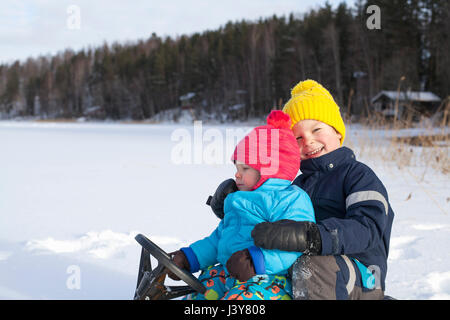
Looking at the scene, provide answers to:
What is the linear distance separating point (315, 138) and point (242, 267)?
0.68 metres

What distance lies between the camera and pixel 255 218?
4.51 ft

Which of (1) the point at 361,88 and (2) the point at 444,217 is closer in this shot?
(2) the point at 444,217

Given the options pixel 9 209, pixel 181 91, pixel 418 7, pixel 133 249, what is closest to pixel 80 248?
pixel 133 249

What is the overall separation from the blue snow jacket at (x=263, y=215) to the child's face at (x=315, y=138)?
26 centimetres

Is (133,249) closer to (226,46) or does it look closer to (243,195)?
(243,195)

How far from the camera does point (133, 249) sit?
279cm

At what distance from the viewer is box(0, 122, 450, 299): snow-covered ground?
223 cm

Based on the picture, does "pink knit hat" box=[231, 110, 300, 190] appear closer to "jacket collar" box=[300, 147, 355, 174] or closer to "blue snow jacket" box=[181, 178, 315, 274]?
"blue snow jacket" box=[181, 178, 315, 274]

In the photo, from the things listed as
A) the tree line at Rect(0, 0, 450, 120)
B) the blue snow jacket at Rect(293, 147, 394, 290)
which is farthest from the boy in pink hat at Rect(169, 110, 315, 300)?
the tree line at Rect(0, 0, 450, 120)

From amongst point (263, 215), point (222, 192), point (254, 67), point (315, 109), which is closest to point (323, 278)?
point (263, 215)

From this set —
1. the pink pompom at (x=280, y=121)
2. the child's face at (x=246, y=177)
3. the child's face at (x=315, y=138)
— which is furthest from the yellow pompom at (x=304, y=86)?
the child's face at (x=246, y=177)

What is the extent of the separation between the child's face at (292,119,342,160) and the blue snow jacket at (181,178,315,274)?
26 centimetres

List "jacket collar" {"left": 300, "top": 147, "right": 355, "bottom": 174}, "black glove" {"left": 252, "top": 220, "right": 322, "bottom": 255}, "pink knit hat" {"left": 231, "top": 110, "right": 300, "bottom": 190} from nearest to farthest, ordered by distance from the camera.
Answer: "black glove" {"left": 252, "top": 220, "right": 322, "bottom": 255} → "pink knit hat" {"left": 231, "top": 110, "right": 300, "bottom": 190} → "jacket collar" {"left": 300, "top": 147, "right": 355, "bottom": 174}
